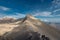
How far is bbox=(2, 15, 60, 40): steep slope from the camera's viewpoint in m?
4.31

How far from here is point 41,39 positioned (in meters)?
4.19

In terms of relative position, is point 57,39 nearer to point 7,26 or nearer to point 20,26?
point 20,26

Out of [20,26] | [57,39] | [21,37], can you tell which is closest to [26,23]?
[20,26]

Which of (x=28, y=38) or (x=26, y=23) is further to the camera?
(x=26, y=23)

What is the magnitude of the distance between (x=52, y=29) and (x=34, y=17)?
812mm

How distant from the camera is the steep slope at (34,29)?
4312 mm

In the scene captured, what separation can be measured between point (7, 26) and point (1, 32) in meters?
0.38

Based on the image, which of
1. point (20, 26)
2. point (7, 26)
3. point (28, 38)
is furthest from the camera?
point (7, 26)

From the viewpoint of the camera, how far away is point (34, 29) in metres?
4.39

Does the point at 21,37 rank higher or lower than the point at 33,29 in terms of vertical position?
lower

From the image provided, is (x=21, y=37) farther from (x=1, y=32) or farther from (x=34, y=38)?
(x=1, y=32)

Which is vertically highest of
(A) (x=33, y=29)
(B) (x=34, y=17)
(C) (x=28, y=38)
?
(B) (x=34, y=17)

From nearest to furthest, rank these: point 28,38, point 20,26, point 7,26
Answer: point 28,38 < point 20,26 < point 7,26

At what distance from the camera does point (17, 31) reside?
4320 mm
